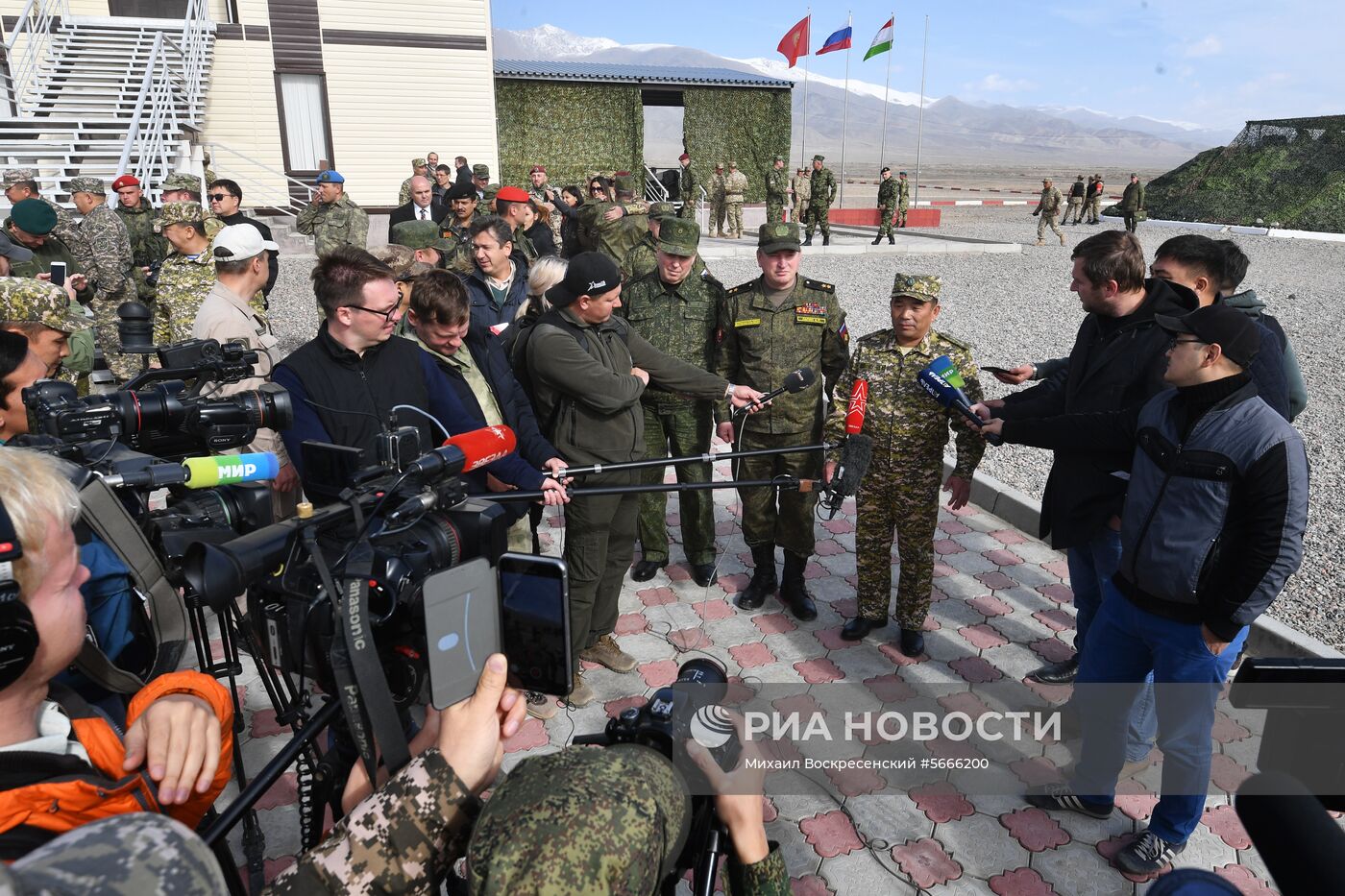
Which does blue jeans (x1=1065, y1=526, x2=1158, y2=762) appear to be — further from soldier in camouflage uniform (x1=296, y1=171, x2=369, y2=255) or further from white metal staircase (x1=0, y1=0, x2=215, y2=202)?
white metal staircase (x1=0, y1=0, x2=215, y2=202)

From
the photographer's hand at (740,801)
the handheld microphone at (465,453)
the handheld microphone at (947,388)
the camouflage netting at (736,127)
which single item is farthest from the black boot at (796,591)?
the camouflage netting at (736,127)

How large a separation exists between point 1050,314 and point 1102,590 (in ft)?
32.9

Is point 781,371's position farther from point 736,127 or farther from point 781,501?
point 736,127

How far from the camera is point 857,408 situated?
13.3ft

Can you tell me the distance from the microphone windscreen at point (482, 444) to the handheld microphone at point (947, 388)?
2.22m

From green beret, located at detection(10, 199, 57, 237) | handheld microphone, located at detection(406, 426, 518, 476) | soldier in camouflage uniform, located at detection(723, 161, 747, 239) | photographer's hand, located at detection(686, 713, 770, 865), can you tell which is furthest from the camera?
soldier in camouflage uniform, located at detection(723, 161, 747, 239)

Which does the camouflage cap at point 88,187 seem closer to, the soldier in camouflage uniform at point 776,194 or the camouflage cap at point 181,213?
the camouflage cap at point 181,213

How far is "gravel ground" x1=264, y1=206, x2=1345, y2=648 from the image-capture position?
204 inches

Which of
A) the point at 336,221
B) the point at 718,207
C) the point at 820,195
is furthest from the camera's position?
the point at 718,207

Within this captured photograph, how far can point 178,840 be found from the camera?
80 cm

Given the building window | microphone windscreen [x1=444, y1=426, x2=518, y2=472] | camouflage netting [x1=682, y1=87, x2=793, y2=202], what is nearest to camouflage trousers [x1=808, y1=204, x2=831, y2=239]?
camouflage netting [x1=682, y1=87, x2=793, y2=202]

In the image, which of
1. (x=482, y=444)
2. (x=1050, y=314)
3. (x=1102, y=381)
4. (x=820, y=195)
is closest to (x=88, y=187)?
(x=482, y=444)

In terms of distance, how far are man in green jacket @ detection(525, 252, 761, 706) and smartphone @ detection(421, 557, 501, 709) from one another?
2168mm

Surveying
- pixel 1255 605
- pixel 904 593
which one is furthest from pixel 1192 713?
pixel 904 593
